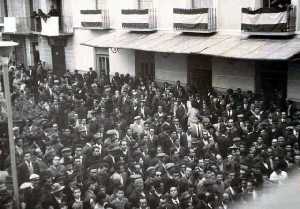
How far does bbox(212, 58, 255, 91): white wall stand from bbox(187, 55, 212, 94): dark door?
1.37 ft

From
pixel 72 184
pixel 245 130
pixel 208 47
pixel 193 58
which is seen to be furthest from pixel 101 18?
pixel 72 184

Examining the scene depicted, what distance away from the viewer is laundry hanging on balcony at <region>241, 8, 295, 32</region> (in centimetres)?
1570

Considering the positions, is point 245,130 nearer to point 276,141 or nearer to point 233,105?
point 276,141

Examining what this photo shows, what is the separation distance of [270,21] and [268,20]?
0.24 ft

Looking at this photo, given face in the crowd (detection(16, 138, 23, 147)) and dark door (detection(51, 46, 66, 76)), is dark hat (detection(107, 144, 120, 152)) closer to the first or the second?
face in the crowd (detection(16, 138, 23, 147))

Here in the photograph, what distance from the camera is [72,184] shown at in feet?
32.4

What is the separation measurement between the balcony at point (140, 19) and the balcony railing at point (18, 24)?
32.5 feet

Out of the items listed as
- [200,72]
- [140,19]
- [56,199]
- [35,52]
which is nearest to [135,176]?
[56,199]

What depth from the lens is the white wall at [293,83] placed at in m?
16.3

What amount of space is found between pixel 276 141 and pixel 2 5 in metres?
25.6

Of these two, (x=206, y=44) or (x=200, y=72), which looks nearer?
(x=206, y=44)

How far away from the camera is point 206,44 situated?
700 inches

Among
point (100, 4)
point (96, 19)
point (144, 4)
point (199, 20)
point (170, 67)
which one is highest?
point (100, 4)

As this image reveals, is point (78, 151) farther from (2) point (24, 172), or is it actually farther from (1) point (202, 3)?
(1) point (202, 3)
